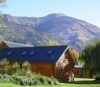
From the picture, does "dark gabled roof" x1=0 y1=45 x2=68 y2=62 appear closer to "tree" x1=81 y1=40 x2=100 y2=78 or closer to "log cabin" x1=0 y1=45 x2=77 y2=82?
"log cabin" x1=0 y1=45 x2=77 y2=82

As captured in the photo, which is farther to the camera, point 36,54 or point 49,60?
point 36,54

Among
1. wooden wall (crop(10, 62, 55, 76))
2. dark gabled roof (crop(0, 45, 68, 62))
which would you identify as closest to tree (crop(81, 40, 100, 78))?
dark gabled roof (crop(0, 45, 68, 62))

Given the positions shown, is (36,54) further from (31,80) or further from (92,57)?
(31,80)

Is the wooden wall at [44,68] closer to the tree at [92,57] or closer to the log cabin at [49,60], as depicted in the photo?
the log cabin at [49,60]

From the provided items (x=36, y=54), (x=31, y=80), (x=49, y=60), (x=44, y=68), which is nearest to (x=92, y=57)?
(x=49, y=60)

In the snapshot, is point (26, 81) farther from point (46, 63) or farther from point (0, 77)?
point (46, 63)

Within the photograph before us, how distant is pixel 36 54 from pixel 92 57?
10779 mm

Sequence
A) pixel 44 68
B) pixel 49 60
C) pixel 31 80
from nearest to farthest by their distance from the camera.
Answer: pixel 31 80 < pixel 49 60 < pixel 44 68

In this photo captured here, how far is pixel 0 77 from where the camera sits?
A: 40.0 m

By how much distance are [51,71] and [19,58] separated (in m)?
7.40

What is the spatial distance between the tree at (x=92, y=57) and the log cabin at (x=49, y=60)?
3.83 meters

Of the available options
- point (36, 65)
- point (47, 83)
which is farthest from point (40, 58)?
point (47, 83)

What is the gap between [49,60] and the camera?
2411 inches

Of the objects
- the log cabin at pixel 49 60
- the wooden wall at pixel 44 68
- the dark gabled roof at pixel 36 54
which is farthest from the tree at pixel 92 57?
the wooden wall at pixel 44 68
